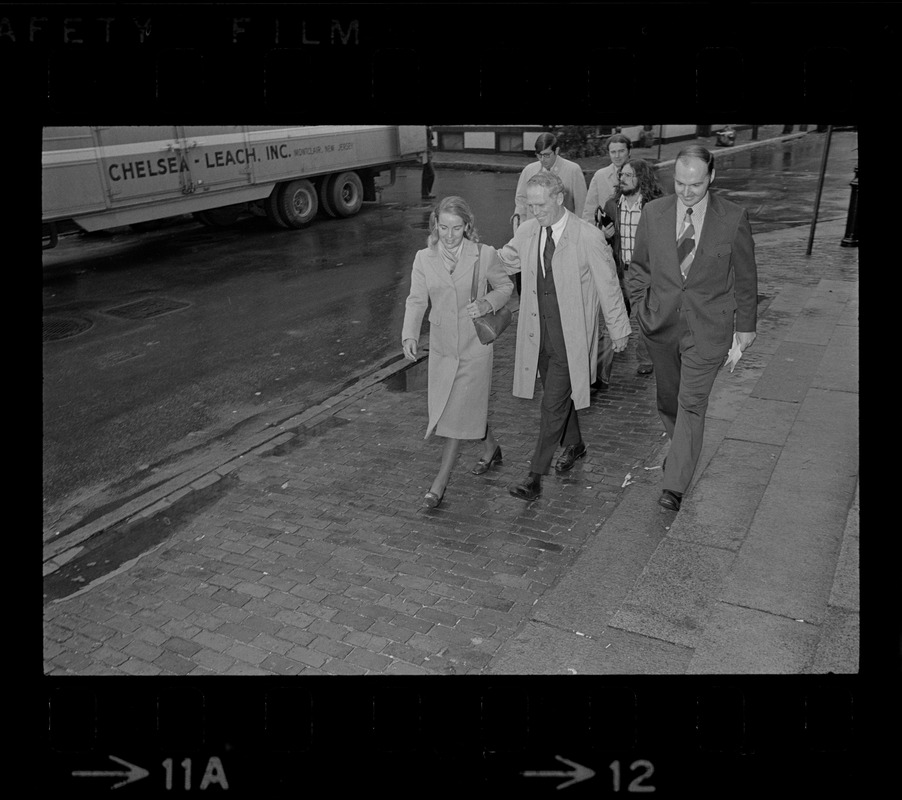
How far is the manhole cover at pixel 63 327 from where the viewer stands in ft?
33.6

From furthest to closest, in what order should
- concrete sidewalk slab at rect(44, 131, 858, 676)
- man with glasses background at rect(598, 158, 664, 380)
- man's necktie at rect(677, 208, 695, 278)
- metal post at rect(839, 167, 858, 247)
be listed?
metal post at rect(839, 167, 858, 247) → man with glasses background at rect(598, 158, 664, 380) → man's necktie at rect(677, 208, 695, 278) → concrete sidewalk slab at rect(44, 131, 858, 676)

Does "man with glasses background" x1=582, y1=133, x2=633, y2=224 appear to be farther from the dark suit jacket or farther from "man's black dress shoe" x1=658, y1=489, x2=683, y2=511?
"man's black dress shoe" x1=658, y1=489, x2=683, y2=511

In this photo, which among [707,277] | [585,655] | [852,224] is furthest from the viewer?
[852,224]

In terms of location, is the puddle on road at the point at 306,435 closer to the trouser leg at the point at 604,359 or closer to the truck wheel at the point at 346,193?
the trouser leg at the point at 604,359

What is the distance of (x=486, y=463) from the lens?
638cm

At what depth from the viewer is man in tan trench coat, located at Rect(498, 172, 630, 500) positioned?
18.4ft

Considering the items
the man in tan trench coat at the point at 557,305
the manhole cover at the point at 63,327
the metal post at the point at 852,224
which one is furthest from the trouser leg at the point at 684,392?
the metal post at the point at 852,224

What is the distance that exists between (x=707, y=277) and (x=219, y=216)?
13578 mm

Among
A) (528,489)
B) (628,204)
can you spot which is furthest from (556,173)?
(528,489)
